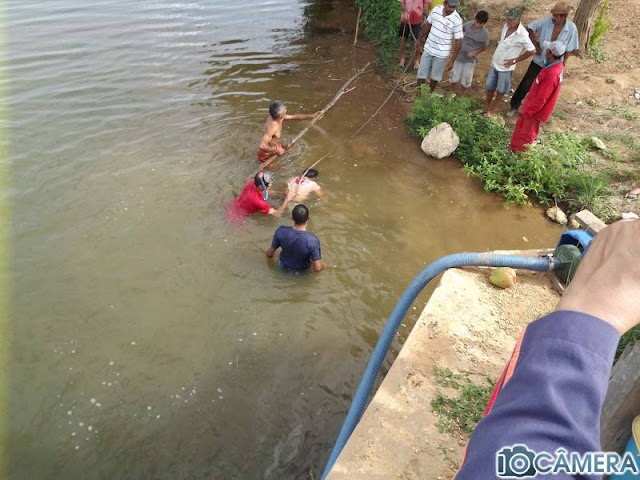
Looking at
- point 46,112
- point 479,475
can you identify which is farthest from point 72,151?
point 479,475

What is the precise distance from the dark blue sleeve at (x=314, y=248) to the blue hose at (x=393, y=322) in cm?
206

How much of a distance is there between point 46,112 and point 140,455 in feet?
22.4

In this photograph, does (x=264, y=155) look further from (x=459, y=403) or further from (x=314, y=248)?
(x=459, y=403)

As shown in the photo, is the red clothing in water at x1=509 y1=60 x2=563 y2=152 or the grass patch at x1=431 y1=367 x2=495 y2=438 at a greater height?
the red clothing in water at x1=509 y1=60 x2=563 y2=152

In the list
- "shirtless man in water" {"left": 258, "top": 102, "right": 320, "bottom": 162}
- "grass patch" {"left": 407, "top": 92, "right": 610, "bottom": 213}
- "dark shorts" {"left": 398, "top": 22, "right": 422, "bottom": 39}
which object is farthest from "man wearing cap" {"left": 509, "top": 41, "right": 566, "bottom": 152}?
"shirtless man in water" {"left": 258, "top": 102, "right": 320, "bottom": 162}

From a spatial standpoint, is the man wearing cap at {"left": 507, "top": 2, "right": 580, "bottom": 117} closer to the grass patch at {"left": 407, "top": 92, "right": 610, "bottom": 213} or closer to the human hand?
the grass patch at {"left": 407, "top": 92, "right": 610, "bottom": 213}

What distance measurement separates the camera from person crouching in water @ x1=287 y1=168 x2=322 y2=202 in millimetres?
6512

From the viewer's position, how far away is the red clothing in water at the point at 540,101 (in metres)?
6.16

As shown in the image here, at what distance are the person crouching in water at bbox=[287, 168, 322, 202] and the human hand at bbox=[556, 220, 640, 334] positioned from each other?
5.63 meters

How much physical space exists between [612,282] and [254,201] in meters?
5.20

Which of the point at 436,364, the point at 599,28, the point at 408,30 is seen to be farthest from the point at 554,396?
the point at 408,30

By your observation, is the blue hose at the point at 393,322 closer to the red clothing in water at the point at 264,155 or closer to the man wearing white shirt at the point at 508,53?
the red clothing in water at the point at 264,155

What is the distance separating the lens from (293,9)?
12430 millimetres

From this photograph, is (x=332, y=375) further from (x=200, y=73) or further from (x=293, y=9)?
(x=293, y=9)
